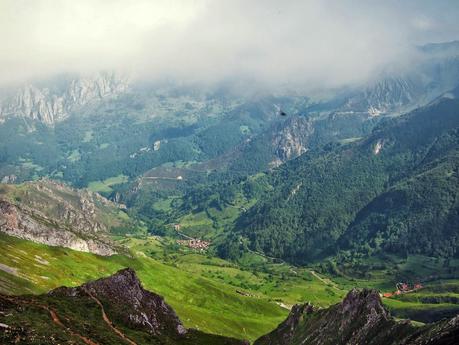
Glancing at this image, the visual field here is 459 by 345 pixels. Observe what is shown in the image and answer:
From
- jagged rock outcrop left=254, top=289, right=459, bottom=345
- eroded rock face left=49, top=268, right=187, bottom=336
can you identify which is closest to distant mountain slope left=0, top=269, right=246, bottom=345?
eroded rock face left=49, top=268, right=187, bottom=336

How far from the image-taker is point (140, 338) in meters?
96.1

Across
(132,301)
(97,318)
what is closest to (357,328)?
(132,301)

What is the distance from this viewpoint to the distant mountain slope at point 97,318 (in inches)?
2995

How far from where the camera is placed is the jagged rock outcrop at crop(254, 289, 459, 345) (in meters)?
73.1

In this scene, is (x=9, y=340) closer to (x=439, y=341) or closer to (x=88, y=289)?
(x=88, y=289)

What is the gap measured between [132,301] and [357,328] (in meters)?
49.1

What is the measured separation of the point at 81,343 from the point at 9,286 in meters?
89.4

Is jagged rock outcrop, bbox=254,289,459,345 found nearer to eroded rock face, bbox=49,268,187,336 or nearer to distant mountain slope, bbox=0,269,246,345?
distant mountain slope, bbox=0,269,246,345

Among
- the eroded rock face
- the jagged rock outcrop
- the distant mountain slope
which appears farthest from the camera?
the eroded rock face

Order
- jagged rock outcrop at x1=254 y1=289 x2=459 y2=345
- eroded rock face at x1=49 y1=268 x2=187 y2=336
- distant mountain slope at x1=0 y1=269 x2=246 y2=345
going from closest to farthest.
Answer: jagged rock outcrop at x1=254 y1=289 x2=459 y2=345
distant mountain slope at x1=0 y1=269 x2=246 y2=345
eroded rock face at x1=49 y1=268 x2=187 y2=336

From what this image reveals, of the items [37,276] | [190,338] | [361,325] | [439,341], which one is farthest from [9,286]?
[439,341]

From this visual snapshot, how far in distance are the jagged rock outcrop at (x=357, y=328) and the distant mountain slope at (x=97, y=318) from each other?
71.5ft

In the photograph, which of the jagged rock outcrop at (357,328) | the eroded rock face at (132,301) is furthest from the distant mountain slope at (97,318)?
the jagged rock outcrop at (357,328)

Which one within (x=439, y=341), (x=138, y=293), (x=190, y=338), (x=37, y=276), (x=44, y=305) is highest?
(x=439, y=341)
